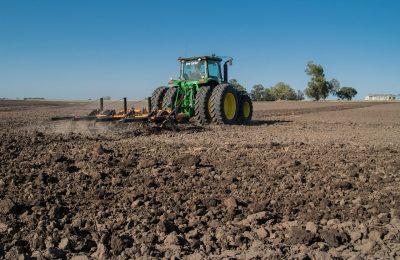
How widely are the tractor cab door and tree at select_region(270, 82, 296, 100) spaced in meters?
81.7

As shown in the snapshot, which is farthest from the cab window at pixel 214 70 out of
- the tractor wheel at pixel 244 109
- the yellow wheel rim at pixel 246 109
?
the yellow wheel rim at pixel 246 109

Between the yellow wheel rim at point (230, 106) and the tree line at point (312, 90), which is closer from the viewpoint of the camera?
the yellow wheel rim at point (230, 106)

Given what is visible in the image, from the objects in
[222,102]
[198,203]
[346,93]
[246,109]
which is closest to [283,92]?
[346,93]

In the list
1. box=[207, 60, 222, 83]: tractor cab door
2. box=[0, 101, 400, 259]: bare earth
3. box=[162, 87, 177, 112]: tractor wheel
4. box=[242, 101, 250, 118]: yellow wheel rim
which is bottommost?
box=[0, 101, 400, 259]: bare earth

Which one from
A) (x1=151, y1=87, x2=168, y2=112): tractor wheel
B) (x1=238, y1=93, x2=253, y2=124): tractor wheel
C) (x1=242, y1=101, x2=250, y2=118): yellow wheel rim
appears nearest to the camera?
(x1=151, y1=87, x2=168, y2=112): tractor wheel

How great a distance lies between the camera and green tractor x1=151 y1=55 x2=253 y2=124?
38.0 feet

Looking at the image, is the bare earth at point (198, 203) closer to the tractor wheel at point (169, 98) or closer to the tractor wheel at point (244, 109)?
the tractor wheel at point (169, 98)

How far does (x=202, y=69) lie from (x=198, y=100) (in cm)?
145

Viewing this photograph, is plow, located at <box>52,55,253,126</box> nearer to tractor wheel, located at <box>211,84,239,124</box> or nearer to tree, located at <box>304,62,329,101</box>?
tractor wheel, located at <box>211,84,239,124</box>

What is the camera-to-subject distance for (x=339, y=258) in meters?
3.01

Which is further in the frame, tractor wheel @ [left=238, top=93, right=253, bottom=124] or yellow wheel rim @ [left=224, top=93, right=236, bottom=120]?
tractor wheel @ [left=238, top=93, right=253, bottom=124]

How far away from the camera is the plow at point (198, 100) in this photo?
11.4m

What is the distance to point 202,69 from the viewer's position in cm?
1264

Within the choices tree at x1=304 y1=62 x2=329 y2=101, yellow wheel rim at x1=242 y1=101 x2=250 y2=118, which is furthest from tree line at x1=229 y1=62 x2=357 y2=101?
yellow wheel rim at x1=242 y1=101 x2=250 y2=118
